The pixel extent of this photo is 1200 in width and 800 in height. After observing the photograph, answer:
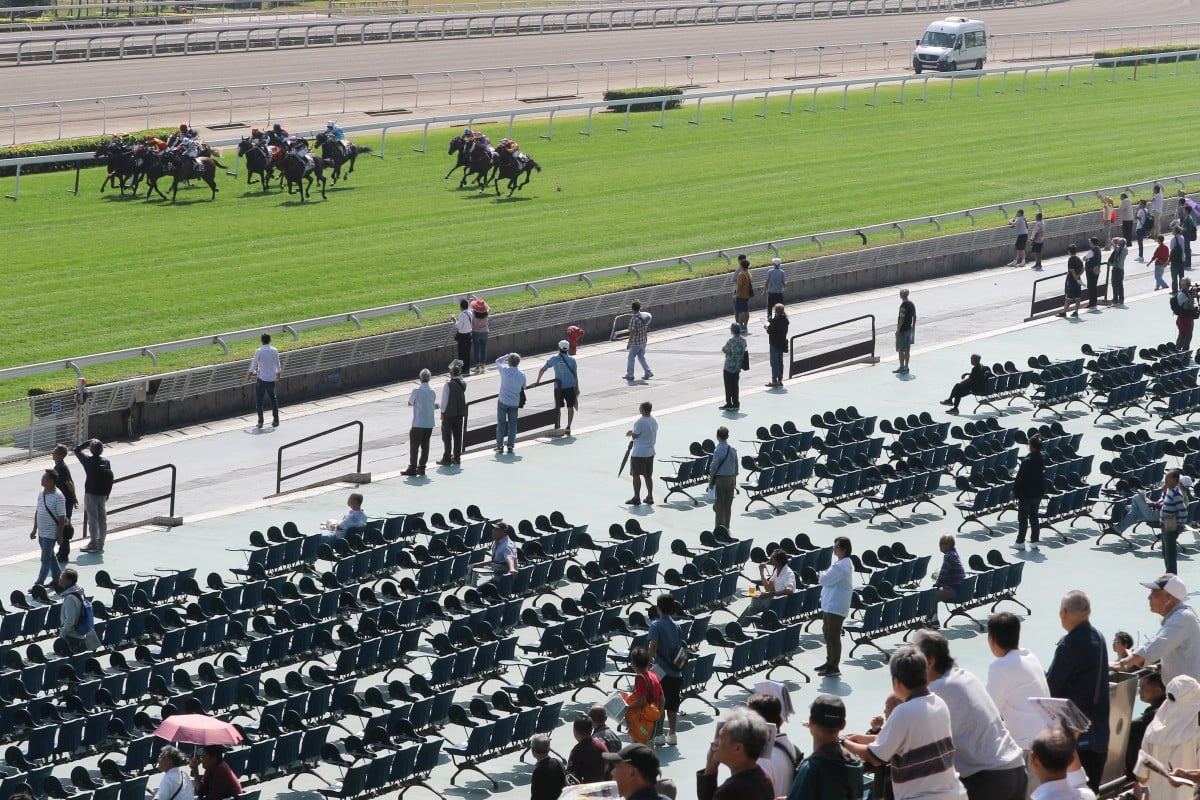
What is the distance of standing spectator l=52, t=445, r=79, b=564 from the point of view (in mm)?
20938

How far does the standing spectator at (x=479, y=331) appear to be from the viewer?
3189 centimetres

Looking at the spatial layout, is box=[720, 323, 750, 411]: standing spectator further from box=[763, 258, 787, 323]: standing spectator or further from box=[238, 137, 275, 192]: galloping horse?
box=[238, 137, 275, 192]: galloping horse

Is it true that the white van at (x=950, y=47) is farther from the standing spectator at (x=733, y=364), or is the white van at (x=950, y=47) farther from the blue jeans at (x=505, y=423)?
the blue jeans at (x=505, y=423)

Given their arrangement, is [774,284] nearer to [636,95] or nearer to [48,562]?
[48,562]

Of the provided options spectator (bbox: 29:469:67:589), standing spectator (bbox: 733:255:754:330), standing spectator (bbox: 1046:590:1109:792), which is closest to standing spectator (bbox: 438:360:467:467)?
spectator (bbox: 29:469:67:589)

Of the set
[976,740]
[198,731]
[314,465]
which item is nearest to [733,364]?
[314,465]

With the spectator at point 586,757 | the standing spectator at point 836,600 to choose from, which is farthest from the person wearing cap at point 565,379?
the spectator at point 586,757

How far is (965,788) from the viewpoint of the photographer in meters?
9.16

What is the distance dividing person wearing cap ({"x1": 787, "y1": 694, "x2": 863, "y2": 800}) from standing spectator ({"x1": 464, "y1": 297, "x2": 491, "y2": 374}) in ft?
76.9

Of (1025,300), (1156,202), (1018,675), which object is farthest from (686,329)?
(1018,675)

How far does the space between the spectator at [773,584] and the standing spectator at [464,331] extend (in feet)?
44.6

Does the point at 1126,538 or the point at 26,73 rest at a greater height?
the point at 26,73

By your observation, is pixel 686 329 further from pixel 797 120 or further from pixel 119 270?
pixel 797 120

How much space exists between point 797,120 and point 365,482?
34324 mm
